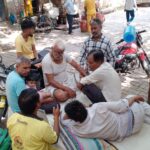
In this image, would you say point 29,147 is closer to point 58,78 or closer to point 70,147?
point 70,147

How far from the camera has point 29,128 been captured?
2979 millimetres

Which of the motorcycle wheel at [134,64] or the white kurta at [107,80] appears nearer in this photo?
the white kurta at [107,80]

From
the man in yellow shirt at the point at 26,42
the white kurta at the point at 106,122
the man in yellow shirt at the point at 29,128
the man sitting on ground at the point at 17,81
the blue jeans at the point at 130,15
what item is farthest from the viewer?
the blue jeans at the point at 130,15

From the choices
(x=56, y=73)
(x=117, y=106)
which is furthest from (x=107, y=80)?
(x=56, y=73)

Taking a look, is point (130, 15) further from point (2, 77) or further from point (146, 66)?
point (2, 77)

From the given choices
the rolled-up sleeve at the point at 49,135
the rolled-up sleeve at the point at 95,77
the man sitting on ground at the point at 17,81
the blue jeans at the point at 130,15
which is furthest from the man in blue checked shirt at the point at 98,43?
the blue jeans at the point at 130,15

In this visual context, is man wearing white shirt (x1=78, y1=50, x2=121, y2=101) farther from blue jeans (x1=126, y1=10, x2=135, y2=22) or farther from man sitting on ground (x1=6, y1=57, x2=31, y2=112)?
blue jeans (x1=126, y1=10, x2=135, y2=22)

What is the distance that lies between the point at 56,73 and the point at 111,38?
18.7ft

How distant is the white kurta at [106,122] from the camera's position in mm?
3373

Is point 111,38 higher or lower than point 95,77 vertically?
lower

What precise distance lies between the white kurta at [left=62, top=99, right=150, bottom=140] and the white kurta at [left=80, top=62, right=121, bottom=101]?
366 mm

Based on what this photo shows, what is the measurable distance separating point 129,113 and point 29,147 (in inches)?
49.8

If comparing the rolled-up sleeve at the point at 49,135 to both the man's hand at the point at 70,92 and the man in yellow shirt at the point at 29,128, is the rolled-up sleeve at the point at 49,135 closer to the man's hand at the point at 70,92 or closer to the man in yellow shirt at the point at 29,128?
the man in yellow shirt at the point at 29,128

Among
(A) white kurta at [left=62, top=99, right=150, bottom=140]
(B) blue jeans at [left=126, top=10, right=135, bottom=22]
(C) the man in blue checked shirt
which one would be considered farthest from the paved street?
(A) white kurta at [left=62, top=99, right=150, bottom=140]
